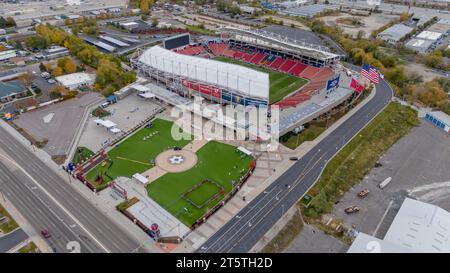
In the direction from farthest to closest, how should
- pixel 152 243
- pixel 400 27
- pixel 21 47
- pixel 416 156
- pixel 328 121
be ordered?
pixel 400 27, pixel 21 47, pixel 328 121, pixel 416 156, pixel 152 243

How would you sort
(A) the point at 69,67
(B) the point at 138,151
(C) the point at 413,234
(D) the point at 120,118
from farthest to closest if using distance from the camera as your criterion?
1. (A) the point at 69,67
2. (D) the point at 120,118
3. (B) the point at 138,151
4. (C) the point at 413,234

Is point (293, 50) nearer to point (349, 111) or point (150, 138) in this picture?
point (349, 111)

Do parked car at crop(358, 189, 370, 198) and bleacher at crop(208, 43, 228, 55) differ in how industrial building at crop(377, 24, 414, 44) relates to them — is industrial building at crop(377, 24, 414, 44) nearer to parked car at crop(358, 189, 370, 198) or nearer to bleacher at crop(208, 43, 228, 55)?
bleacher at crop(208, 43, 228, 55)

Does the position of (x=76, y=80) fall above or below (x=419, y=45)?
below

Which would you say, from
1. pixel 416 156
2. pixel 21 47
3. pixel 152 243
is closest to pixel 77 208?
pixel 152 243

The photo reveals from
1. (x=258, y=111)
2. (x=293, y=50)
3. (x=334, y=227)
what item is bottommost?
(x=334, y=227)

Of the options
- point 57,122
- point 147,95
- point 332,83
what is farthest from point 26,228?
point 332,83


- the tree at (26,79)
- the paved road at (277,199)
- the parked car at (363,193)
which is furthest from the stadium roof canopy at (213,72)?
the parked car at (363,193)

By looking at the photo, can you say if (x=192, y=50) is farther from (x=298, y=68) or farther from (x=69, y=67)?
(x=69, y=67)
